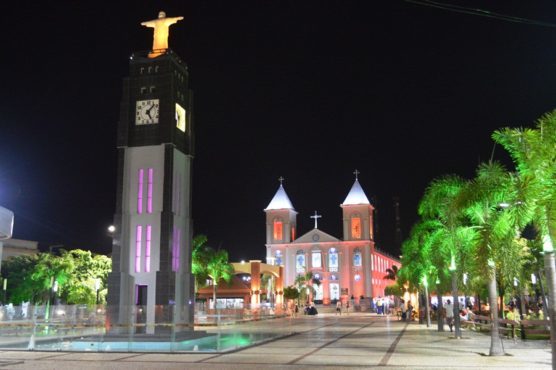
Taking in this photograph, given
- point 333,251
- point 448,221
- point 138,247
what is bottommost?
point 138,247

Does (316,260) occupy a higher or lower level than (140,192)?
higher

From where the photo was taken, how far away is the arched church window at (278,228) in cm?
10756

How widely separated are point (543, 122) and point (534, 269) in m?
30.1

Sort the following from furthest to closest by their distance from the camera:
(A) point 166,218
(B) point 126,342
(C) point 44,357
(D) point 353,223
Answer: (D) point 353,223 → (A) point 166,218 → (B) point 126,342 → (C) point 44,357

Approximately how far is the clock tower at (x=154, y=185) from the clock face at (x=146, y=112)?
5 cm

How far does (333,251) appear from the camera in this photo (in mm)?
103625

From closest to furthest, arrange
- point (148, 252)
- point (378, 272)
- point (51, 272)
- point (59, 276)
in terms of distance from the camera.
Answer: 1. point (148, 252)
2. point (59, 276)
3. point (51, 272)
4. point (378, 272)

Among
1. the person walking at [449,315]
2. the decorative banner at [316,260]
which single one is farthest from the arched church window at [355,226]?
the person walking at [449,315]

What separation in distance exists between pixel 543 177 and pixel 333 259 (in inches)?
3560

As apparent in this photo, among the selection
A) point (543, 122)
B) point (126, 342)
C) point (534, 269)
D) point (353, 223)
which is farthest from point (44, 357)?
point (353, 223)

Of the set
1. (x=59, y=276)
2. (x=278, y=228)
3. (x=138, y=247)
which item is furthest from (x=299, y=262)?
(x=138, y=247)

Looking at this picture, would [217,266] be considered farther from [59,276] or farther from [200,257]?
[59,276]

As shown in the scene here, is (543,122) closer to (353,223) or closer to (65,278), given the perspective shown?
(65,278)

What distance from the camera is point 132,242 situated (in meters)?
29.4
